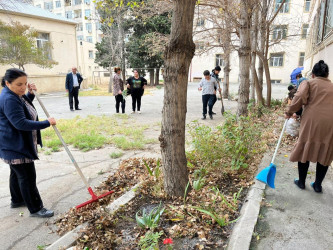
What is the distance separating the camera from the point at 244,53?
671cm

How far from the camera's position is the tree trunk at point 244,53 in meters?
6.58

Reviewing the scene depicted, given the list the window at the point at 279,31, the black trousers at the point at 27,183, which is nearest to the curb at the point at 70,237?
the black trousers at the point at 27,183

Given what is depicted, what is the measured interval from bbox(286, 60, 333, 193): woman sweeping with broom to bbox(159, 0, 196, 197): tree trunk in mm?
1602

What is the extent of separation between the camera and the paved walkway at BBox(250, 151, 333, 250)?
2582 mm

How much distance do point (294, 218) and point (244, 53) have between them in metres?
4.84

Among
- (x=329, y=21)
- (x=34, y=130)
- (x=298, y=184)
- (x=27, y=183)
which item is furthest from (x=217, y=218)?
(x=329, y=21)

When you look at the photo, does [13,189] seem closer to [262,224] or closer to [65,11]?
[262,224]

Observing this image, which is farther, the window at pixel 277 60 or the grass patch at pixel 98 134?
the window at pixel 277 60

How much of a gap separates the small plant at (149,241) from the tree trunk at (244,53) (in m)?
5.28

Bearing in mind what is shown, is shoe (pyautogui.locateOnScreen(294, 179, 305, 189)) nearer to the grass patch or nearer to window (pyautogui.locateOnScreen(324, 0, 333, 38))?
the grass patch

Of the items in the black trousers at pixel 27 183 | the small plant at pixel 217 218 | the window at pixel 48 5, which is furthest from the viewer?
the window at pixel 48 5

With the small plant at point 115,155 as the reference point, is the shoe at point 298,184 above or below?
above

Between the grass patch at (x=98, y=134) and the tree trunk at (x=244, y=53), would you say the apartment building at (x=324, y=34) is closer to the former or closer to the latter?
the tree trunk at (x=244, y=53)

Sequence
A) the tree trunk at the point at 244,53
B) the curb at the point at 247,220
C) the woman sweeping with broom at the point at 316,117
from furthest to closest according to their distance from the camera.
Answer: the tree trunk at the point at 244,53 < the woman sweeping with broom at the point at 316,117 < the curb at the point at 247,220
